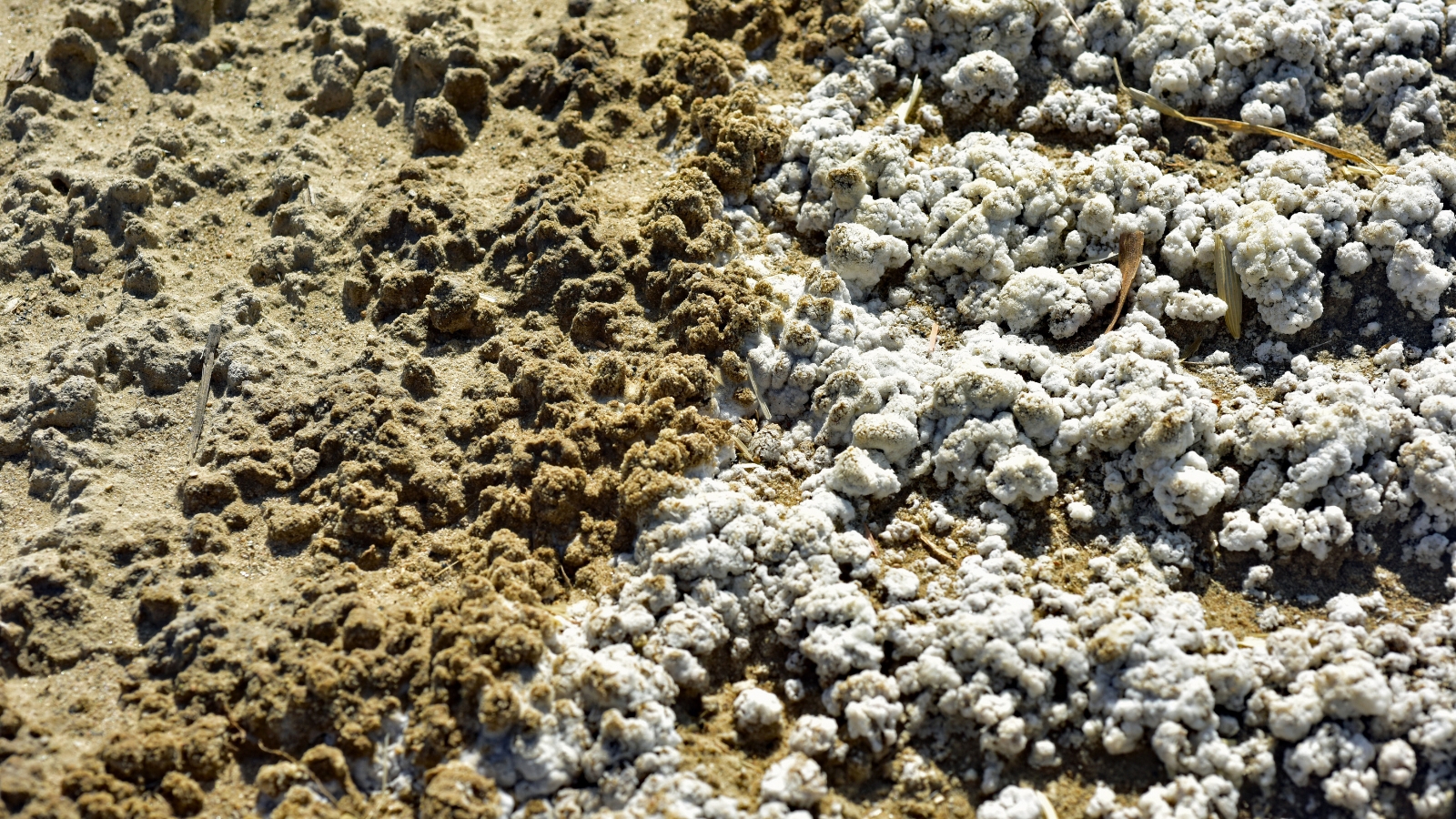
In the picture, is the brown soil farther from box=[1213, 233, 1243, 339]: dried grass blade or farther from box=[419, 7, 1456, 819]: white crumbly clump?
box=[1213, 233, 1243, 339]: dried grass blade

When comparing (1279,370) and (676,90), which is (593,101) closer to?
(676,90)

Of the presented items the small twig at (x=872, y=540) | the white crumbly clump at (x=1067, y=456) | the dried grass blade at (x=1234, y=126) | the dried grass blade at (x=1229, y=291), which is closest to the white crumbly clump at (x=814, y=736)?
the white crumbly clump at (x=1067, y=456)

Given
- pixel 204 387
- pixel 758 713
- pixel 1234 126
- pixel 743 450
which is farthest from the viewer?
pixel 1234 126

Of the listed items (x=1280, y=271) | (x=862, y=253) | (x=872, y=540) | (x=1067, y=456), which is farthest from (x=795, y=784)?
(x=1280, y=271)

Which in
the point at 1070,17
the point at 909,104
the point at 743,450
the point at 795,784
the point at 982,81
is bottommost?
the point at 795,784

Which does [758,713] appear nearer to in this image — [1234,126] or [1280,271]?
[1280,271]

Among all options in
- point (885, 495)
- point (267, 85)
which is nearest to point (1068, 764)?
point (885, 495)

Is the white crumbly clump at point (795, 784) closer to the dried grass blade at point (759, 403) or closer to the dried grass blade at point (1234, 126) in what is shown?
the dried grass blade at point (759, 403)
